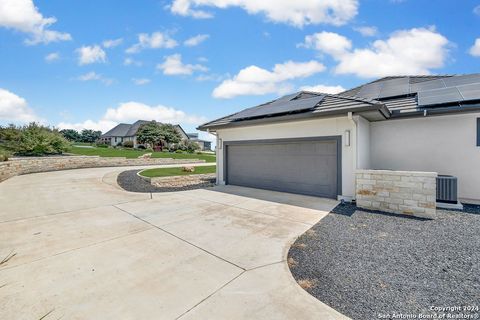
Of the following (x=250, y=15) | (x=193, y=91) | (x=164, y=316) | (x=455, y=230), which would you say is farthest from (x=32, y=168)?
(x=455, y=230)

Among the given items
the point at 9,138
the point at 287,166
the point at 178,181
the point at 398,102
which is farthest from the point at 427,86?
the point at 9,138

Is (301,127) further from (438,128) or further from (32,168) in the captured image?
(32,168)

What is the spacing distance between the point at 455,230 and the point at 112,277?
6.55m

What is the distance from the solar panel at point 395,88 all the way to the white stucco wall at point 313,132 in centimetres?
332

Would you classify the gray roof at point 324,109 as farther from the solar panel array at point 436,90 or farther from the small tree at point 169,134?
the small tree at point 169,134

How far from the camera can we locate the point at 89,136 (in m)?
63.0

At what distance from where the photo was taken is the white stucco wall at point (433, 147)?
6.58 m

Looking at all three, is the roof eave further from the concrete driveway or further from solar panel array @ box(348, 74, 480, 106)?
the concrete driveway

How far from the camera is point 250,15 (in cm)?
984

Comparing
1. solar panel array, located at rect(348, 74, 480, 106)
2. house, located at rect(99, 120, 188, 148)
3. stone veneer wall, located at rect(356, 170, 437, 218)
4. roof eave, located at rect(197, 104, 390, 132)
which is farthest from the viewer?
house, located at rect(99, 120, 188, 148)

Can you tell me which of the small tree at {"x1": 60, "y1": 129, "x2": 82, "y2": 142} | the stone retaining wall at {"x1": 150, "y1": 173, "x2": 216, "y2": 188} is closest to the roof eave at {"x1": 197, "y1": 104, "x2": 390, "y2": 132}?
the stone retaining wall at {"x1": 150, "y1": 173, "x2": 216, "y2": 188}

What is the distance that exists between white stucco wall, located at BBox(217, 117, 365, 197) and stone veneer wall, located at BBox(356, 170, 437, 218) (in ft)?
2.43

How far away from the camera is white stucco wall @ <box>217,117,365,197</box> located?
696cm

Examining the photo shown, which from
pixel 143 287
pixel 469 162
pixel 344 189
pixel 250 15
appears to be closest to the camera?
pixel 143 287
